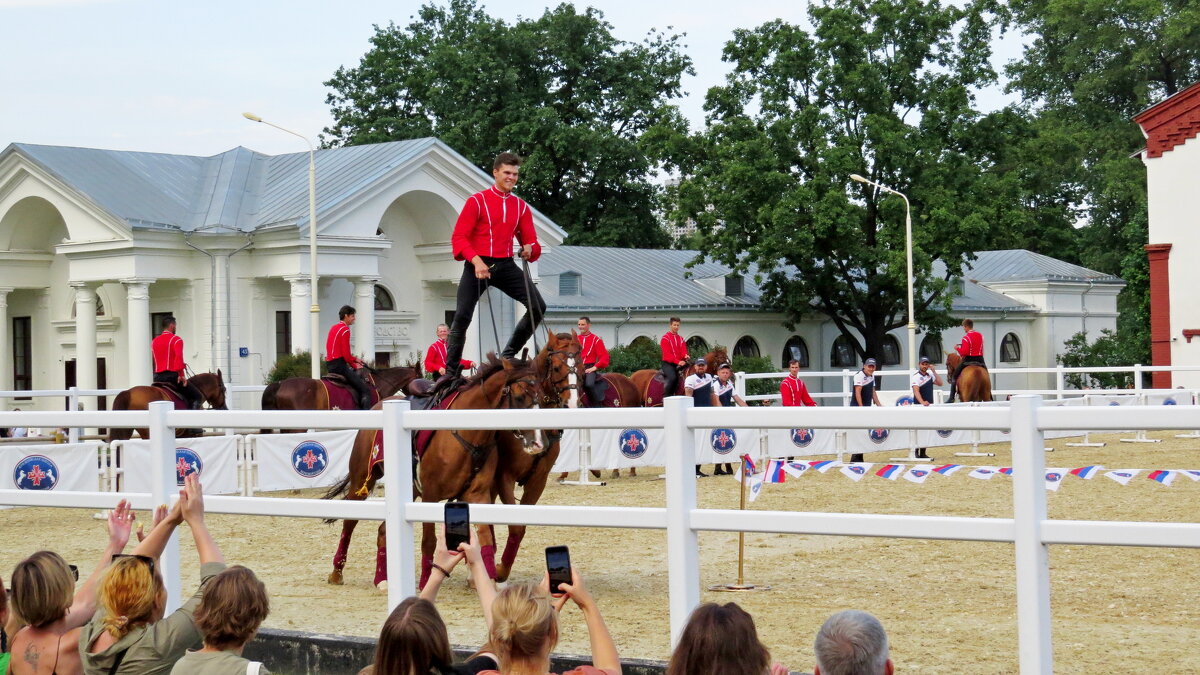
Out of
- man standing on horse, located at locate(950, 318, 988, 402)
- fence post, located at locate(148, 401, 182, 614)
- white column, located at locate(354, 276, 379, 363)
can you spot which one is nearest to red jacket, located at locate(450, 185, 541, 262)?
fence post, located at locate(148, 401, 182, 614)

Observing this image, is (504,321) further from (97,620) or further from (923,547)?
(97,620)

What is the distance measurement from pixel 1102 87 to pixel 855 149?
22.6 metres

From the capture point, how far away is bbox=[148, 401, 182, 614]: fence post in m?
7.73

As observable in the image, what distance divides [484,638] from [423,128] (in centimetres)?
5416

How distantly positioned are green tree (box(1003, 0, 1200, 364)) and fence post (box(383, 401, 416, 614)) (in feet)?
180

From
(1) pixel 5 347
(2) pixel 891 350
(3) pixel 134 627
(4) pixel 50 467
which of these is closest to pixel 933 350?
(2) pixel 891 350

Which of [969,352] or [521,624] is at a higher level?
[969,352]

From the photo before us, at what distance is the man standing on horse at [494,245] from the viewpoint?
1027cm

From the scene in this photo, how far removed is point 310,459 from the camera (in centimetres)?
1953

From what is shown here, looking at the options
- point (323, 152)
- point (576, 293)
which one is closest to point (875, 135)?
point (576, 293)

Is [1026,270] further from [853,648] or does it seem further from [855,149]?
[853,648]

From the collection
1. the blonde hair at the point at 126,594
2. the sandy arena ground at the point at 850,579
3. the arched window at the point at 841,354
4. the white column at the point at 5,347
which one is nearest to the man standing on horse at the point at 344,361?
the sandy arena ground at the point at 850,579

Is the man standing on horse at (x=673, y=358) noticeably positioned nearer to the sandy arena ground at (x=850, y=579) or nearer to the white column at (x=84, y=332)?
the sandy arena ground at (x=850, y=579)

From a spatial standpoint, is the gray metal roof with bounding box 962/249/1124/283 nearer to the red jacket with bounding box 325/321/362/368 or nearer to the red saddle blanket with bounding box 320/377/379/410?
the red jacket with bounding box 325/321/362/368
